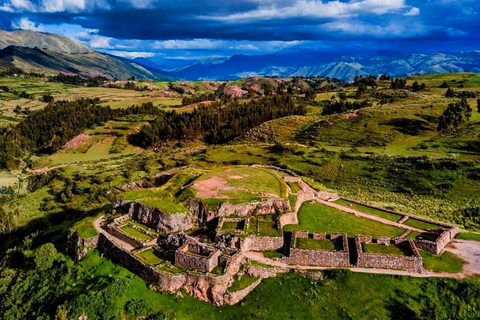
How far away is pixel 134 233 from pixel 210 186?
1151 cm

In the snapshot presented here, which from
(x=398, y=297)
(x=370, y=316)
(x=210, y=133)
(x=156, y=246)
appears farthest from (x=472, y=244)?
(x=210, y=133)

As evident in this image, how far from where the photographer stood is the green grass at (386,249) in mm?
33250

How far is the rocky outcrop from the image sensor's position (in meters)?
39.8

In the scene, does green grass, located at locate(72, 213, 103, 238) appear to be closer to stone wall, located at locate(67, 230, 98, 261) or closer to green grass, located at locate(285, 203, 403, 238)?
stone wall, located at locate(67, 230, 98, 261)

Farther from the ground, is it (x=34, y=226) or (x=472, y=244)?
(x=472, y=244)

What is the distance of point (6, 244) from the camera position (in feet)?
180

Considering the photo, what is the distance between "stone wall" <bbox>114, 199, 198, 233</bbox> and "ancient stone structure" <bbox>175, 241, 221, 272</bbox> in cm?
524

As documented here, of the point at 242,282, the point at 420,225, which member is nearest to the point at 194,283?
the point at 242,282

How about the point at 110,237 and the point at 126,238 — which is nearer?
the point at 126,238

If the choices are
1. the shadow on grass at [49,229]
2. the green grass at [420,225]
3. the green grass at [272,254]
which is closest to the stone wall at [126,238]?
the shadow on grass at [49,229]

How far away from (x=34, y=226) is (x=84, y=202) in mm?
9428

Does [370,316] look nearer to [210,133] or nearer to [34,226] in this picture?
[34,226]

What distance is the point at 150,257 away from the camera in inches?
1293

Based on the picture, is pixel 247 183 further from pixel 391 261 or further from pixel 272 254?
pixel 391 261
